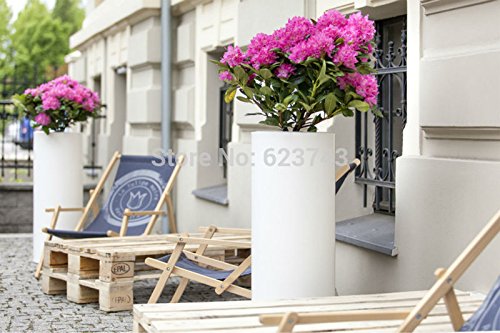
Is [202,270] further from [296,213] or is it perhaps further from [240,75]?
[240,75]


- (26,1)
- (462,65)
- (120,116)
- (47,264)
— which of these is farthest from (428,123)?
(26,1)

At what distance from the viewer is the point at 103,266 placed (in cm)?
685

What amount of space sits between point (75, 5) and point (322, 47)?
62.8m

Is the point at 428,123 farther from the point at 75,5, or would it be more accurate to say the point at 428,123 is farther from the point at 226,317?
the point at 75,5

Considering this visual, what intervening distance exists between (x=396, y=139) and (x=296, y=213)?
75.5 inches

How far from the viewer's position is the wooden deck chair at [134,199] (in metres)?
8.39

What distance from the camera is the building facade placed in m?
5.37

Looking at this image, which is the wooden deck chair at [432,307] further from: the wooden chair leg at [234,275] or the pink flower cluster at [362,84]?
the wooden chair leg at [234,275]

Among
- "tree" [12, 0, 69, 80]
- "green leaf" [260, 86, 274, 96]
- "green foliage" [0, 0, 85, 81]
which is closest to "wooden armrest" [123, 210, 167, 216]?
"green leaf" [260, 86, 274, 96]

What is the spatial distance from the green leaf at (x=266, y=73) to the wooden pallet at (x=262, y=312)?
1133 mm

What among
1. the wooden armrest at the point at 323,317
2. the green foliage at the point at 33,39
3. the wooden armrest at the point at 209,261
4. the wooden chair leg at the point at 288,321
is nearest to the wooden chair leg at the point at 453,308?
the wooden armrest at the point at 323,317

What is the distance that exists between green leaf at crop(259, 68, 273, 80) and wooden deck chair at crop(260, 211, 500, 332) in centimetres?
159

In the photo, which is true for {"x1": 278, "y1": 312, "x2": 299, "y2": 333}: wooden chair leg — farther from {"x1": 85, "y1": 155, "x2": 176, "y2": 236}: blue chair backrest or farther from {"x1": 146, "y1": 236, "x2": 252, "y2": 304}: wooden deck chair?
{"x1": 85, "y1": 155, "x2": 176, "y2": 236}: blue chair backrest

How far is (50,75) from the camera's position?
4947 centimetres
